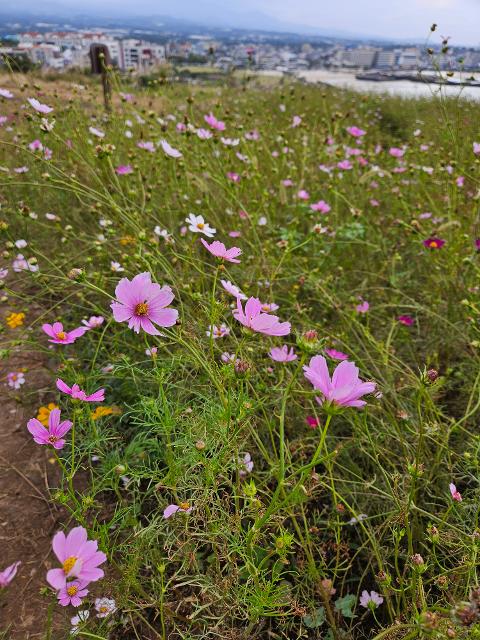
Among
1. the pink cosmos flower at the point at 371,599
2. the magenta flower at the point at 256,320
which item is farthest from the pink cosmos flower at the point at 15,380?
the pink cosmos flower at the point at 371,599

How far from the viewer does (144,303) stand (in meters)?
0.79

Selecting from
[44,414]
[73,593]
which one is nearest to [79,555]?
[73,593]

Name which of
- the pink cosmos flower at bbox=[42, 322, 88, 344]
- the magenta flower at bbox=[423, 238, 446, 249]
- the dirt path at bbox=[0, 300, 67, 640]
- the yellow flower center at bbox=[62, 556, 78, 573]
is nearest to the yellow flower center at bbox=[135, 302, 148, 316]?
the pink cosmos flower at bbox=[42, 322, 88, 344]

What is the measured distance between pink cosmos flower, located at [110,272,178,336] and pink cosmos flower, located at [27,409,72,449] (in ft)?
0.76

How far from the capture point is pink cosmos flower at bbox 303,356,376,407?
59cm

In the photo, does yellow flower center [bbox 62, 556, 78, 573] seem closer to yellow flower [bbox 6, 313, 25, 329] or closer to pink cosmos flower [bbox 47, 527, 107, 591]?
pink cosmos flower [bbox 47, 527, 107, 591]

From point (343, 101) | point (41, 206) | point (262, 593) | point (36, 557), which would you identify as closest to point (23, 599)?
point (36, 557)

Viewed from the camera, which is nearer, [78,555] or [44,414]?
[78,555]

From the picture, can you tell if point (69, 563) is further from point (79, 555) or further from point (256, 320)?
point (256, 320)

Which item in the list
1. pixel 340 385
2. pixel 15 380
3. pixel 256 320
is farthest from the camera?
pixel 15 380

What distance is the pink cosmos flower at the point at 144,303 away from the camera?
761 millimetres

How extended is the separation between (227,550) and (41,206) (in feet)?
6.66

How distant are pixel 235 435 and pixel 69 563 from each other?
300 mm

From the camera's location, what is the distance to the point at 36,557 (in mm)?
1062
